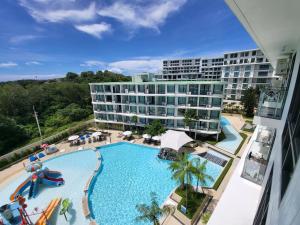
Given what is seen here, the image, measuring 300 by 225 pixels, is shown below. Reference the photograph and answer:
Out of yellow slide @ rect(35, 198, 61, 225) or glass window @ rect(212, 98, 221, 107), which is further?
glass window @ rect(212, 98, 221, 107)

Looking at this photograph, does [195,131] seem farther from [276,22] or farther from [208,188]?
[276,22]

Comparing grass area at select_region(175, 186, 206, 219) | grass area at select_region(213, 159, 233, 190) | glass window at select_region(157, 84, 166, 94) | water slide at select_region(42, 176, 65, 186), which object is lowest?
water slide at select_region(42, 176, 65, 186)

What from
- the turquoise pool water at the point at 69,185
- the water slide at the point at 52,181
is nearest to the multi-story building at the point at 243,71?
the turquoise pool water at the point at 69,185

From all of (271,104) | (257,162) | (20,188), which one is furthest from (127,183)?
(271,104)

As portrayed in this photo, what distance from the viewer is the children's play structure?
1666cm

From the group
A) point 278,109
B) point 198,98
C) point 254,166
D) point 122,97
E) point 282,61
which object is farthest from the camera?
point 122,97

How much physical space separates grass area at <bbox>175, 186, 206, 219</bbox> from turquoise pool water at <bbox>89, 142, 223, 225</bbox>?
1733 mm

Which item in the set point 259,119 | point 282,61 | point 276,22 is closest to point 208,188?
point 259,119

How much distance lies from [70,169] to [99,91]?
1724cm

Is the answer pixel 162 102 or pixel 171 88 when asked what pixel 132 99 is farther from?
pixel 171 88

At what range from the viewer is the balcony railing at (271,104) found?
7164 mm

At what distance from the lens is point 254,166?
9227 mm

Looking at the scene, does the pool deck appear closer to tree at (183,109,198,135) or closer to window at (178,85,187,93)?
tree at (183,109,198,135)

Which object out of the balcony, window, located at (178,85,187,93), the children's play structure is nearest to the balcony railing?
the balcony
